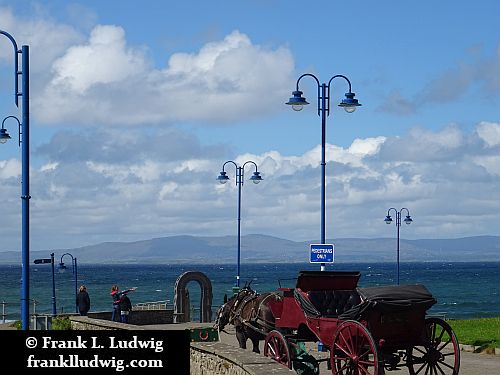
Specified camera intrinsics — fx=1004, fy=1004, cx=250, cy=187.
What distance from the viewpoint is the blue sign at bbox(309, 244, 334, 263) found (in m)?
26.0

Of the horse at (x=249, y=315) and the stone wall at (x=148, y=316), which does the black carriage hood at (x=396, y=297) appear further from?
the stone wall at (x=148, y=316)

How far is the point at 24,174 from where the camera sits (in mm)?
19609

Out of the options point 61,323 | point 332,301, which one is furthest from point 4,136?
point 332,301

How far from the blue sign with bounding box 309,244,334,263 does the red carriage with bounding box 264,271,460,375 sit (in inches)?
245

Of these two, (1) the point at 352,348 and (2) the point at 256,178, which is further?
(2) the point at 256,178

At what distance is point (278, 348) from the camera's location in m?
19.7

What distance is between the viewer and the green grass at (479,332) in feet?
85.0

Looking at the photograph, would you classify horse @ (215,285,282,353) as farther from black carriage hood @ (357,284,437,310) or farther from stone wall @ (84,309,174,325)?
stone wall @ (84,309,174,325)

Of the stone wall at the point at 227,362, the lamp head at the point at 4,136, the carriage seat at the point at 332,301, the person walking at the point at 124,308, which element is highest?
the lamp head at the point at 4,136

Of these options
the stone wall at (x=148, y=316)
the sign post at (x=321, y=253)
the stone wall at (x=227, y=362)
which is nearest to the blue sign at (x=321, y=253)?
the sign post at (x=321, y=253)

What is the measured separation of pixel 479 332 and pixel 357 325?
42.0ft

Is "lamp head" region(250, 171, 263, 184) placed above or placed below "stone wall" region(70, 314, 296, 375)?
above

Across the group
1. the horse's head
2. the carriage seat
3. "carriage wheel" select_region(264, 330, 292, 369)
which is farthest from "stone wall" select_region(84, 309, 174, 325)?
the carriage seat

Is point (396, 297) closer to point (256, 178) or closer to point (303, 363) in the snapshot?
point (303, 363)
